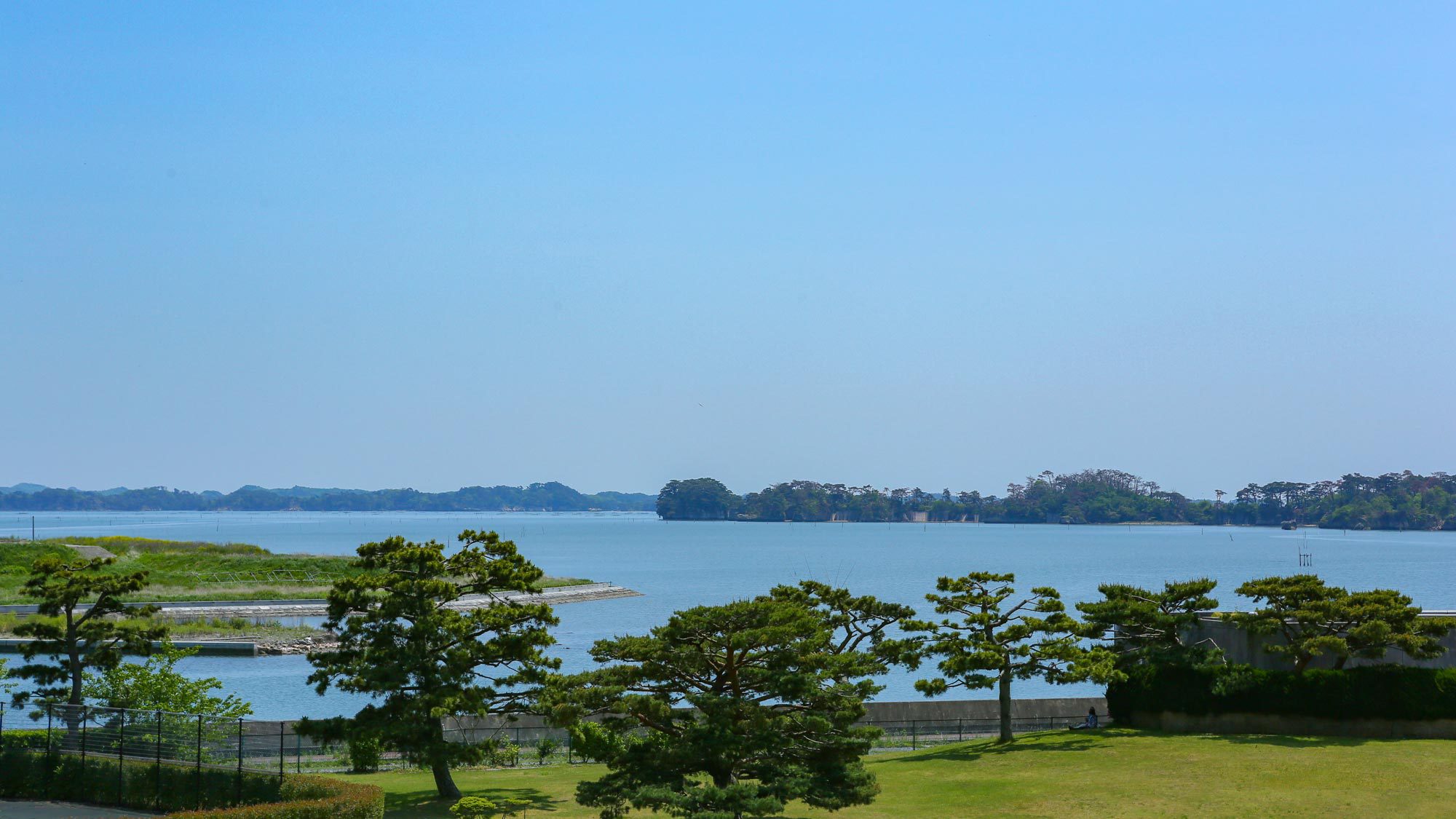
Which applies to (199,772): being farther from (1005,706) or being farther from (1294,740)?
(1294,740)

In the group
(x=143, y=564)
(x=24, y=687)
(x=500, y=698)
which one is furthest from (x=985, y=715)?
(x=143, y=564)

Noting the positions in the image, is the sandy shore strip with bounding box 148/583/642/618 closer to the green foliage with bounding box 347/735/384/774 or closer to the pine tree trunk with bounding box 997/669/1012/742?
the green foliage with bounding box 347/735/384/774

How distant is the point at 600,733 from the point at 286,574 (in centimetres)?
8104

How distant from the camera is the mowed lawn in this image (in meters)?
25.5

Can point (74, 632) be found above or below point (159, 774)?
above

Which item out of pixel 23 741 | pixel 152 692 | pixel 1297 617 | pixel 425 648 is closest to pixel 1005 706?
pixel 1297 617

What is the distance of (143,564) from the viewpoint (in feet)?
346

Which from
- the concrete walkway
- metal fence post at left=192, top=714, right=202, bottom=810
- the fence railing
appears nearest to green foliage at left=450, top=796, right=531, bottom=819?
the fence railing

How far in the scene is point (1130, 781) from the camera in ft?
93.6

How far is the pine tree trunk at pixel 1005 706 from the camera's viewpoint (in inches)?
1458

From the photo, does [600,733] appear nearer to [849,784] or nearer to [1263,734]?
[849,784]

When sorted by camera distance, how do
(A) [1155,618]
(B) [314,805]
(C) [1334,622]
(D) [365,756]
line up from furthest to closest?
(A) [1155,618], (C) [1334,622], (D) [365,756], (B) [314,805]

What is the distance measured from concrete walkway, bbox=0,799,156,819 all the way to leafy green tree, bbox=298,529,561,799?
4179 millimetres

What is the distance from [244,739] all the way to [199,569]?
8084cm
